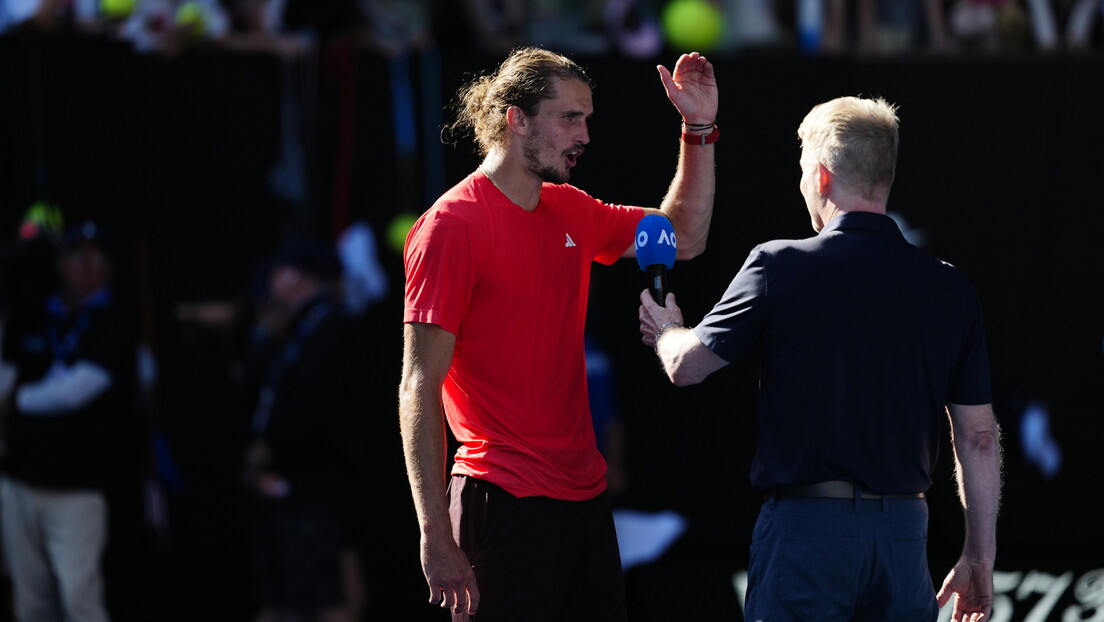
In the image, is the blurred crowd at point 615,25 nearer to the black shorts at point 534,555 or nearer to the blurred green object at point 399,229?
the blurred green object at point 399,229

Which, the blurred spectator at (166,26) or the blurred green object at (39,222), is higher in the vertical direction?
the blurred spectator at (166,26)

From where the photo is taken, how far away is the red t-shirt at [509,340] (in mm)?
2668

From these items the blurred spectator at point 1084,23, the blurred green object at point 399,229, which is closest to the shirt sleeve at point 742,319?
the blurred green object at point 399,229

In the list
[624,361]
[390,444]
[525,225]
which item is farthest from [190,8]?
[525,225]

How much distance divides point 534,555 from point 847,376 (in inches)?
30.4

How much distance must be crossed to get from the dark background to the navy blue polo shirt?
276 cm

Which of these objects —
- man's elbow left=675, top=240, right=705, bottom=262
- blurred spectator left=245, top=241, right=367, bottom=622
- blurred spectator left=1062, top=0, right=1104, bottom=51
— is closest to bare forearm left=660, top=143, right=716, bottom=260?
man's elbow left=675, top=240, right=705, bottom=262

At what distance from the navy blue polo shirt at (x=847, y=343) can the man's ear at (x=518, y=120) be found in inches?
23.7

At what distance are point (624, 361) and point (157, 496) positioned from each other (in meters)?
2.24

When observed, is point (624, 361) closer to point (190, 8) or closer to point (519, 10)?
point (519, 10)

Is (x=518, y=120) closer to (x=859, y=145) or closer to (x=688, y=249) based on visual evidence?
(x=688, y=249)

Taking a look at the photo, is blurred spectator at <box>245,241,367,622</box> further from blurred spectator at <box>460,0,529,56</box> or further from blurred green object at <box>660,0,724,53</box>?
blurred green object at <box>660,0,724,53</box>

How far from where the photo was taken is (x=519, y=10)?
21.0ft

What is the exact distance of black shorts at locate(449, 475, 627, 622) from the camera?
269cm
